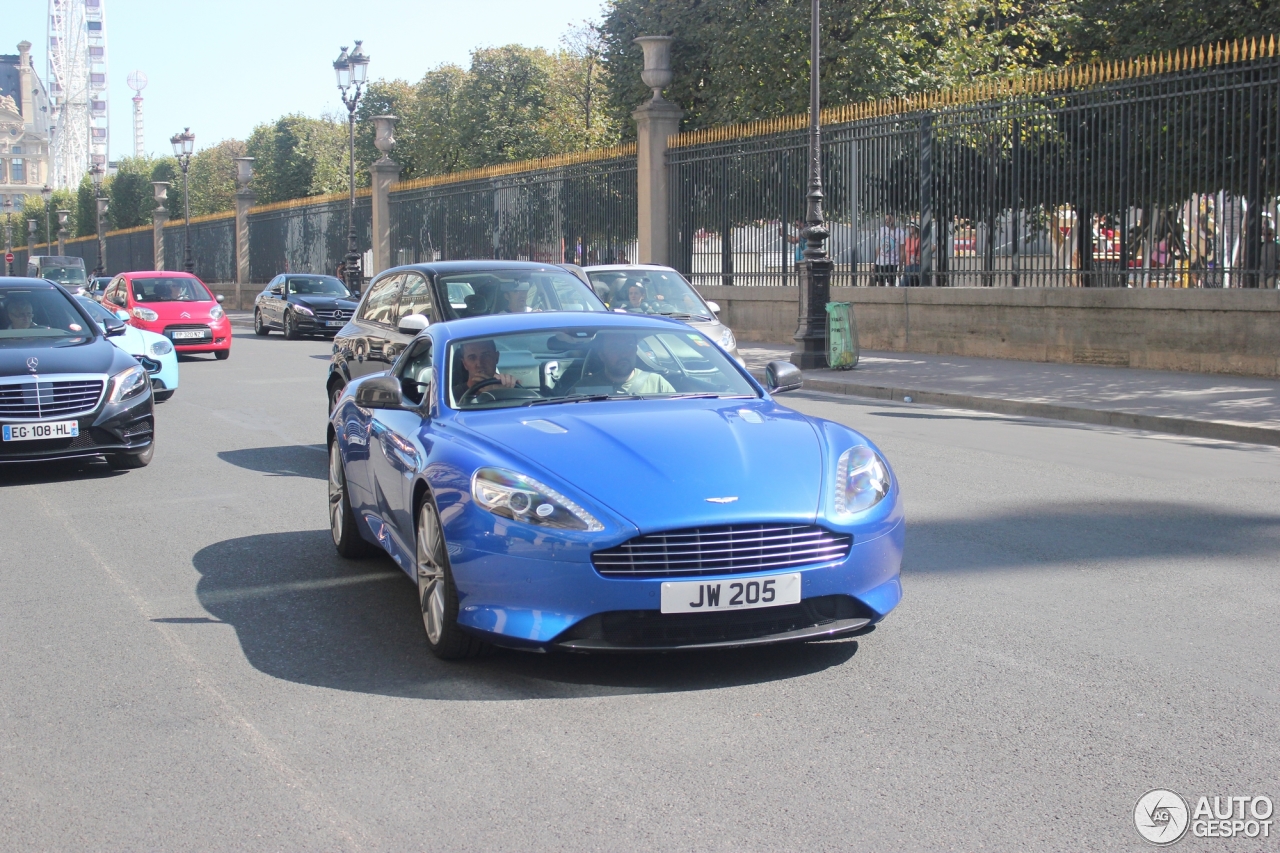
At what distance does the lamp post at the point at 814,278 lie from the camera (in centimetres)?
1953

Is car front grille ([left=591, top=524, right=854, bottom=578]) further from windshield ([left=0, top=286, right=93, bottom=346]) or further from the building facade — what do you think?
the building facade

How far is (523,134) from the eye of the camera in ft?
193

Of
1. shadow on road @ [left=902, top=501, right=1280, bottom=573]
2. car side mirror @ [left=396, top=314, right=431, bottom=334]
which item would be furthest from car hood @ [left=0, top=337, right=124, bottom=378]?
shadow on road @ [left=902, top=501, right=1280, bottom=573]

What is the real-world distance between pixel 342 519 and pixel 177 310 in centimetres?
1869

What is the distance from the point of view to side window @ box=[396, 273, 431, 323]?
11.1m

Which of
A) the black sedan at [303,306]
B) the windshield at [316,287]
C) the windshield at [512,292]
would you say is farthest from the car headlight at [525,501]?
the windshield at [316,287]

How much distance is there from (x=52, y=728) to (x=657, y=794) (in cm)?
208

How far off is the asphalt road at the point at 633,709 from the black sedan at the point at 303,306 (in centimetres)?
2256

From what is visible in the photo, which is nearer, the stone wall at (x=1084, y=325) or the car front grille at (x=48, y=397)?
the car front grille at (x=48, y=397)

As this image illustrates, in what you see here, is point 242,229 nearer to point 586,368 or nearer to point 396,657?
point 586,368

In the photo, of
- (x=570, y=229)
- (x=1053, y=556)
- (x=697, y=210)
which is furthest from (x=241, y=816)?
(x=570, y=229)

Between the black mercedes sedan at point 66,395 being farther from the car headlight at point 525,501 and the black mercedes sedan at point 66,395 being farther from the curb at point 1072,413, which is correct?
the car headlight at point 525,501

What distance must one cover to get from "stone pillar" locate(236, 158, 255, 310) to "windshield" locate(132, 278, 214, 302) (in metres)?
28.8

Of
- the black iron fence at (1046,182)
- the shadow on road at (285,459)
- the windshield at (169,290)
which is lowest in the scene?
the shadow on road at (285,459)
